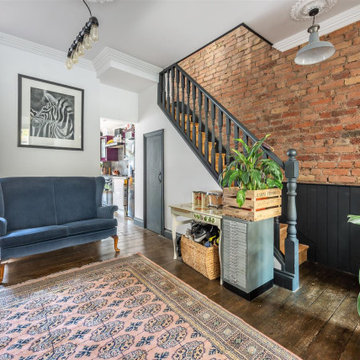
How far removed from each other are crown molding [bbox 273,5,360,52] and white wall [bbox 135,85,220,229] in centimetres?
197

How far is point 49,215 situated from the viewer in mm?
3197

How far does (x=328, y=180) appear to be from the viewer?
2.77 meters

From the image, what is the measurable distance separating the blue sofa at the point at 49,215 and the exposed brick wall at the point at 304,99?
9.13 feet

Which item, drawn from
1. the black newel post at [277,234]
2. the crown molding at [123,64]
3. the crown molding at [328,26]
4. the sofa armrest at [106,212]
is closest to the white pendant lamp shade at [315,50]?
the crown molding at [328,26]

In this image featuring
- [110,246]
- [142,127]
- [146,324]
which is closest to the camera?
[146,324]

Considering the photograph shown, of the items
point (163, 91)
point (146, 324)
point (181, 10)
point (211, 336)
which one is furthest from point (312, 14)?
point (146, 324)

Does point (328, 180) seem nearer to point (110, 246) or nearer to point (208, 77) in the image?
point (208, 77)

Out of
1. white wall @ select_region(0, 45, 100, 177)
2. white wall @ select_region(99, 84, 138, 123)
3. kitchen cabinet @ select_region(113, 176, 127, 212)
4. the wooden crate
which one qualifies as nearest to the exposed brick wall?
the wooden crate

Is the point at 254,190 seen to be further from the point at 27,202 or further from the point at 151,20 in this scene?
the point at 27,202

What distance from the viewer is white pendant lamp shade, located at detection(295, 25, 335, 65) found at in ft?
6.92

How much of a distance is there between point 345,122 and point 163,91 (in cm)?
290

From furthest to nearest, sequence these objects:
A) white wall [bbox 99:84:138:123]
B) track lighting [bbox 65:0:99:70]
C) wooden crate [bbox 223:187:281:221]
→ 1. white wall [bbox 99:84:138:123]
2. track lighting [bbox 65:0:99:70]
3. wooden crate [bbox 223:187:281:221]

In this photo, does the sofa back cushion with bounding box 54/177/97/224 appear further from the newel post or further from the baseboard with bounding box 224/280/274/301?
the newel post

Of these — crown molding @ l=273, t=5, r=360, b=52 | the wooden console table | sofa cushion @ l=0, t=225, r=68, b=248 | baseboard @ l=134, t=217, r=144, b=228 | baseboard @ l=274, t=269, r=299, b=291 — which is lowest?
baseboard @ l=274, t=269, r=299, b=291
